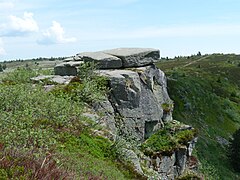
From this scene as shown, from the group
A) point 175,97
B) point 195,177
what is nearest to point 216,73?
point 175,97

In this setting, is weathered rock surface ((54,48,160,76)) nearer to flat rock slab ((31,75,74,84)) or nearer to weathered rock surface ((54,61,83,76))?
weathered rock surface ((54,61,83,76))

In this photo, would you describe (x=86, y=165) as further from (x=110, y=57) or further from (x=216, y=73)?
(x=216, y=73)

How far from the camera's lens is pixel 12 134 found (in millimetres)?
11680

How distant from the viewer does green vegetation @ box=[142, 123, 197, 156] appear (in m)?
26.0

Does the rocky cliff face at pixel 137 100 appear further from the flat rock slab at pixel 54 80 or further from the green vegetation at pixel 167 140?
the flat rock slab at pixel 54 80

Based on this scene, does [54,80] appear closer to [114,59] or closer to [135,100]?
[114,59]

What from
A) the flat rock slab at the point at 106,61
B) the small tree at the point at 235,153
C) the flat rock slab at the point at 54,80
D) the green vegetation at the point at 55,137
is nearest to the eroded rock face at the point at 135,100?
the flat rock slab at the point at 106,61

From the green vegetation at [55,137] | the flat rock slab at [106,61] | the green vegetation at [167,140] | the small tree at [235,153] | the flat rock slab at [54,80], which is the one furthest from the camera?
the small tree at [235,153]

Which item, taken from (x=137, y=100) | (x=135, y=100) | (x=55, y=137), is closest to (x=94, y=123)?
(x=55, y=137)

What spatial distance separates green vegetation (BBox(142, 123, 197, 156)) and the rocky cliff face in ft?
0.69

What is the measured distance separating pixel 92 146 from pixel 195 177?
613 inches

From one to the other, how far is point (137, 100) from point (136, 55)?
477cm

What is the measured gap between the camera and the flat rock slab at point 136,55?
1119 inches

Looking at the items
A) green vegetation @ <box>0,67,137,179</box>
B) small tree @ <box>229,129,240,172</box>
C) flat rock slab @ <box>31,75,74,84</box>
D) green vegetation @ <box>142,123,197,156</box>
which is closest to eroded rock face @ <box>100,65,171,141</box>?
green vegetation @ <box>142,123,197,156</box>
